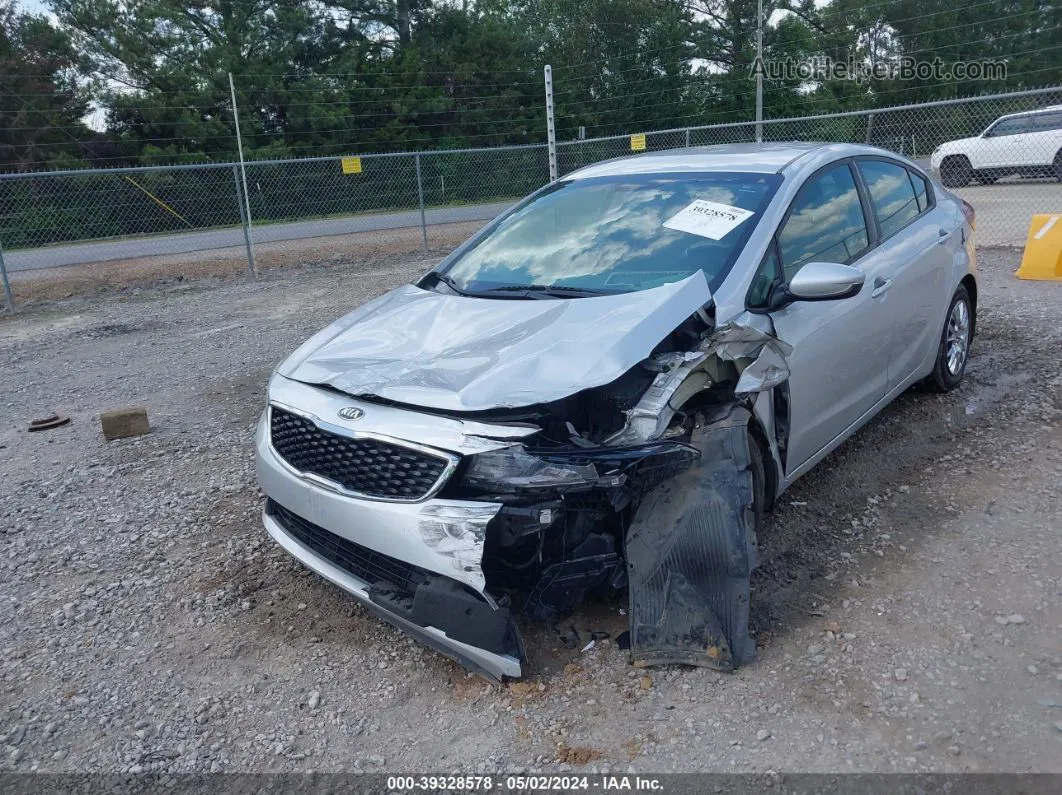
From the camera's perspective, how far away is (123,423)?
5.76 meters

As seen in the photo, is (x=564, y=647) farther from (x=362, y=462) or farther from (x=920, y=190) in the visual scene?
(x=920, y=190)

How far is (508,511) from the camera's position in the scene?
2.81m

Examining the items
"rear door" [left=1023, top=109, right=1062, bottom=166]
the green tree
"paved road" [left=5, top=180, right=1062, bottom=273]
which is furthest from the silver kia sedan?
the green tree

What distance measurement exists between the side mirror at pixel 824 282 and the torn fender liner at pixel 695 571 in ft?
3.14

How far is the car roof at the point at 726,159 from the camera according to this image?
4273 mm

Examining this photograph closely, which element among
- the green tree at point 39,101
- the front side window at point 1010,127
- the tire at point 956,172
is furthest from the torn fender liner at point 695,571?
the green tree at point 39,101

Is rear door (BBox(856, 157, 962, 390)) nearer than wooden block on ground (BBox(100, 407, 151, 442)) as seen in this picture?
Yes

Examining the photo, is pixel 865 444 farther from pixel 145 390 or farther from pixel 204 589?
pixel 145 390

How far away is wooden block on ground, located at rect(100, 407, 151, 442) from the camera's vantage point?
5734 millimetres

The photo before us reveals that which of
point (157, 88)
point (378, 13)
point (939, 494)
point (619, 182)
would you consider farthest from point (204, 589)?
point (378, 13)

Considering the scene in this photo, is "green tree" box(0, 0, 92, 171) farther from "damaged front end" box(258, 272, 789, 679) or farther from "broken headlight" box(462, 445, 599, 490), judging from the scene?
"broken headlight" box(462, 445, 599, 490)

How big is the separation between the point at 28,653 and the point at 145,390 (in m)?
3.96

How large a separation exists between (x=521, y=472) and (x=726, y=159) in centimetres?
242

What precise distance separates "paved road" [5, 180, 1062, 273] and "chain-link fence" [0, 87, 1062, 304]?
3cm
